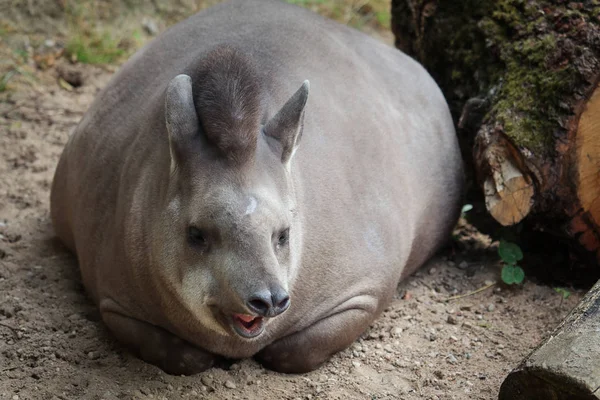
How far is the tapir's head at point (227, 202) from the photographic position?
3.64m

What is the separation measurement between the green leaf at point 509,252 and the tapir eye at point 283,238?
1.85 m

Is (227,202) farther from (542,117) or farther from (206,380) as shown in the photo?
(542,117)

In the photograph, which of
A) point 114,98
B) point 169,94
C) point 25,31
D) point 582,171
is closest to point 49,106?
point 25,31

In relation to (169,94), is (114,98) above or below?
below

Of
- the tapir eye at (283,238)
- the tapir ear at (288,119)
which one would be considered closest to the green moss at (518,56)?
the tapir ear at (288,119)

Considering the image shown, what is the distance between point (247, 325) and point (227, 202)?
506 mm

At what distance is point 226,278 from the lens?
3656 mm

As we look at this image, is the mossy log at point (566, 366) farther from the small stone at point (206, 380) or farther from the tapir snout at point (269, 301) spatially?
the small stone at point (206, 380)

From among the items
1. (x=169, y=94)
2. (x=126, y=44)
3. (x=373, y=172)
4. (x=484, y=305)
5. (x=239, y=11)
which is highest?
(x=169, y=94)

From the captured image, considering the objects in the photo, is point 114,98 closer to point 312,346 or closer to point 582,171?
point 312,346

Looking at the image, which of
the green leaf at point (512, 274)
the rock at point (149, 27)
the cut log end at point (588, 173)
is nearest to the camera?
the cut log end at point (588, 173)

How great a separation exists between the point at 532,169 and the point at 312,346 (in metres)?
1.49

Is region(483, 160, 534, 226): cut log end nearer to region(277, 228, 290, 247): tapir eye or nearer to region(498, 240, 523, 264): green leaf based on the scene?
region(498, 240, 523, 264): green leaf

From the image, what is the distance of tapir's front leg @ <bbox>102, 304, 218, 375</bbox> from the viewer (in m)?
4.32
